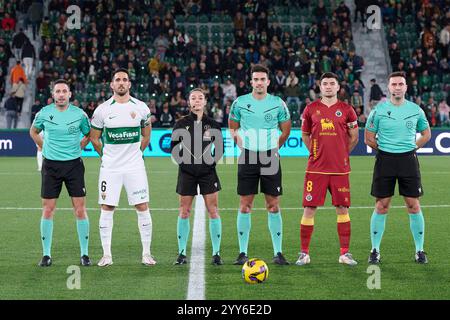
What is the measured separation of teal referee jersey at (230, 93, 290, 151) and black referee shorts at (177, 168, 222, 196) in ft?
1.73

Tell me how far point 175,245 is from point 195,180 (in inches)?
60.6

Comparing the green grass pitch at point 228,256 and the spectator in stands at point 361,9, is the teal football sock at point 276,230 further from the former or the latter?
the spectator in stands at point 361,9

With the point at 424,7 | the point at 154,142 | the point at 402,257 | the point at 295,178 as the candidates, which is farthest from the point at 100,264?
the point at 424,7

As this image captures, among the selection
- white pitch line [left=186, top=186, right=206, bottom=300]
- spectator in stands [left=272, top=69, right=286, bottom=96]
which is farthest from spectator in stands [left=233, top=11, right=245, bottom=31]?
white pitch line [left=186, top=186, right=206, bottom=300]

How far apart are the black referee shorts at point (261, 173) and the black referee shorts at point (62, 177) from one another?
1.81 m

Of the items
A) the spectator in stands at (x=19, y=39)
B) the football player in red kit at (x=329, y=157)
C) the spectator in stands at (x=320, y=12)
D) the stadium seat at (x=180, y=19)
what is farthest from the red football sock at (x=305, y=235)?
the stadium seat at (x=180, y=19)

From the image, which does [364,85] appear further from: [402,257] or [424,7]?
[402,257]

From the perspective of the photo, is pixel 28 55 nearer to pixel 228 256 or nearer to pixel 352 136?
pixel 228 256

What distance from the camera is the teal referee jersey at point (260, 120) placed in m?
9.48

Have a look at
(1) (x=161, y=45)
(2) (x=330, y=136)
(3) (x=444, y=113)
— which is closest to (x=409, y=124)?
(2) (x=330, y=136)

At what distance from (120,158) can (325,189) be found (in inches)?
90.3

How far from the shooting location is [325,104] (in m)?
9.40

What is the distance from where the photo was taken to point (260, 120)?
947cm

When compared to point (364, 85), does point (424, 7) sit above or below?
above
